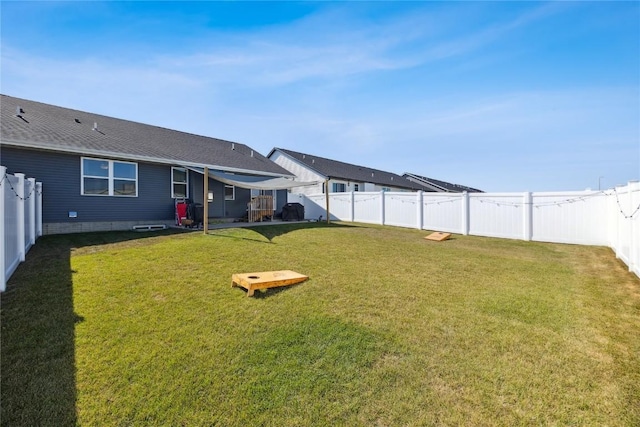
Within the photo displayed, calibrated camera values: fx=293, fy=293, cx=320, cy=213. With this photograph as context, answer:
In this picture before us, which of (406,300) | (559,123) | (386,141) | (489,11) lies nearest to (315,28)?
(489,11)

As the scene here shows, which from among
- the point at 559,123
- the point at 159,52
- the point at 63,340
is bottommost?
the point at 63,340

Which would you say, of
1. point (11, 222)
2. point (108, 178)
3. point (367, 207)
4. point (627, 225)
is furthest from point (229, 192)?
point (627, 225)

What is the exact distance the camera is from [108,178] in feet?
36.0

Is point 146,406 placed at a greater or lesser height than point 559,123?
lesser

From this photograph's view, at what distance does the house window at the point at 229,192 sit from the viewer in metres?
15.0

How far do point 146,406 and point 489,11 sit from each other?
11497 millimetres

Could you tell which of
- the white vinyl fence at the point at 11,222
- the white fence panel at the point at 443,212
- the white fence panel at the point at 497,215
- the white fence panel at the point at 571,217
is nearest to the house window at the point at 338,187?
the white fence panel at the point at 443,212

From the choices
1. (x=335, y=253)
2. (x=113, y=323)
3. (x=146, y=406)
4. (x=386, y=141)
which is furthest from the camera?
(x=386, y=141)

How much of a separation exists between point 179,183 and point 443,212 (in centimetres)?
1190

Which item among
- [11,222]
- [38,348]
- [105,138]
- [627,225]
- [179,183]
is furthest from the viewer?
[179,183]

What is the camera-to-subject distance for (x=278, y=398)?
8.06 ft

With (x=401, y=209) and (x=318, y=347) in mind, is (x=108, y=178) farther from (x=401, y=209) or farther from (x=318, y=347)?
(x=401, y=209)

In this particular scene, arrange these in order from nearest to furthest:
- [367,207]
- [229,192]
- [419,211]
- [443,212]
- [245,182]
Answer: [245,182] → [443,212] → [419,211] → [229,192] → [367,207]

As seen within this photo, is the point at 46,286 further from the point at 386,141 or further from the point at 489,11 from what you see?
the point at 386,141
